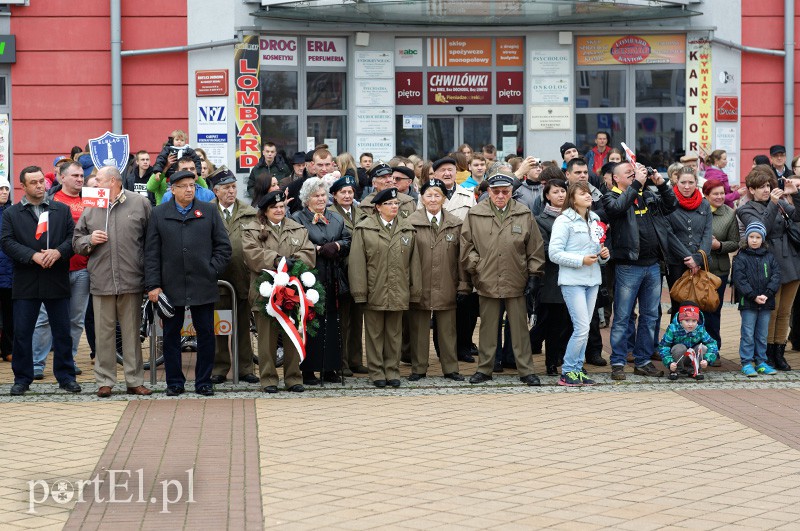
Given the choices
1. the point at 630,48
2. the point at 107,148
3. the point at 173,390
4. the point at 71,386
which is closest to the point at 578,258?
the point at 173,390

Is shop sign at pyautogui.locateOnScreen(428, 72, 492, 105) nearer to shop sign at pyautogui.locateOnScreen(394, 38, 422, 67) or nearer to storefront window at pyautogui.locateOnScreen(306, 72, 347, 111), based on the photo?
shop sign at pyautogui.locateOnScreen(394, 38, 422, 67)

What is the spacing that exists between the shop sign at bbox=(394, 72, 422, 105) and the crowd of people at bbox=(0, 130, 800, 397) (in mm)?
8283

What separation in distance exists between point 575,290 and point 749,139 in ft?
35.3

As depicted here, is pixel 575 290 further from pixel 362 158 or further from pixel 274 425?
pixel 362 158

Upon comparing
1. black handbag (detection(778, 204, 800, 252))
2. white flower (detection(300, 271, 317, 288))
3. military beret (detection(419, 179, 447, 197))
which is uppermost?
military beret (detection(419, 179, 447, 197))

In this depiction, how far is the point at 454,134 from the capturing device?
21.1m

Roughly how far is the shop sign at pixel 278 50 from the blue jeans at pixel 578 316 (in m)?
10.0

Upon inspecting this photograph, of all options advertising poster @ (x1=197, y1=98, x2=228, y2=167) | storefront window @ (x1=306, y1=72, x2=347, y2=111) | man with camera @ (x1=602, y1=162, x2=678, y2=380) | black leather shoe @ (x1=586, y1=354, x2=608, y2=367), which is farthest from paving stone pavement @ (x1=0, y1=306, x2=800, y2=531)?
storefront window @ (x1=306, y1=72, x2=347, y2=111)

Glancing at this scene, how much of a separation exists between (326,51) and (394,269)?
9877 mm

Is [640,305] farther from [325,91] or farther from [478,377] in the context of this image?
[325,91]

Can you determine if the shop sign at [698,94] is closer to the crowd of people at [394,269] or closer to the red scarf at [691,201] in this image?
the crowd of people at [394,269]

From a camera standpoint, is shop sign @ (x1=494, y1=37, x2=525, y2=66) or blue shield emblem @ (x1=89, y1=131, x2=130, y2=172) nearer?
blue shield emblem @ (x1=89, y1=131, x2=130, y2=172)

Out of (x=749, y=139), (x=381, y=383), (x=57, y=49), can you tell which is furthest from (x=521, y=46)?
(x=381, y=383)

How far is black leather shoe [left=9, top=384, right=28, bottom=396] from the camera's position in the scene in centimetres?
1098
